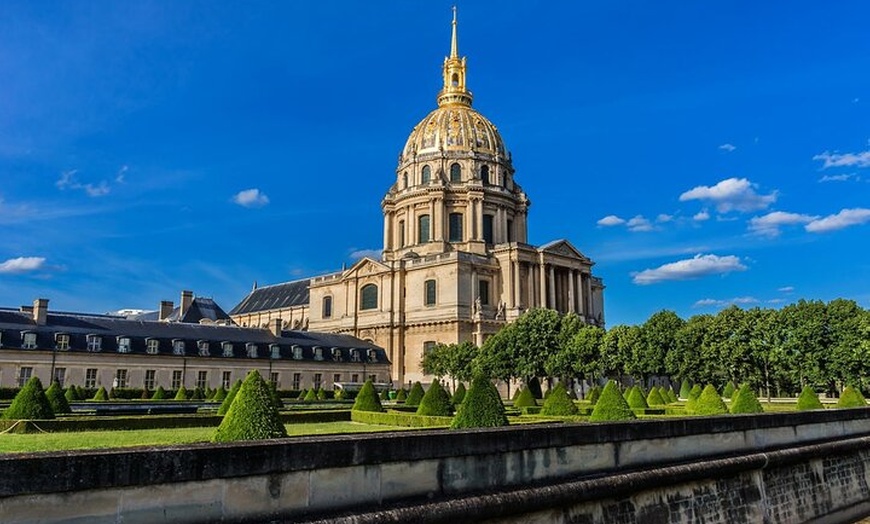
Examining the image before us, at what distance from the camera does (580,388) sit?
60.7 meters

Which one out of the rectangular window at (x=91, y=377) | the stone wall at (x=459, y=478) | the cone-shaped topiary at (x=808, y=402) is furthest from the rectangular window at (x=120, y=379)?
the stone wall at (x=459, y=478)

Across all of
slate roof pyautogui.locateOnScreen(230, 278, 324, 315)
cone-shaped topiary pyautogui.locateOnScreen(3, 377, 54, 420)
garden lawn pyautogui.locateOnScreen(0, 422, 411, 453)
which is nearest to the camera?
garden lawn pyautogui.locateOnScreen(0, 422, 411, 453)

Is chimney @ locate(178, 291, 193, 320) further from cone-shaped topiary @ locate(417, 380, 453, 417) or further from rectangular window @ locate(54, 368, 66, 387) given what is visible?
cone-shaped topiary @ locate(417, 380, 453, 417)

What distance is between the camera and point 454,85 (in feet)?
283

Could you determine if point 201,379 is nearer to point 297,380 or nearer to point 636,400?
point 297,380

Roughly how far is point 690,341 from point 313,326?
47693mm

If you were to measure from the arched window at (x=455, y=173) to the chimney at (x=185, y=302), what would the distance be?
30.2 metres

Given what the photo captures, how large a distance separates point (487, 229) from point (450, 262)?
10.7m

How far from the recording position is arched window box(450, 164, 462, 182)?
253 ft

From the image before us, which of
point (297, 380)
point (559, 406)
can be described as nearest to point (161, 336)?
point (297, 380)

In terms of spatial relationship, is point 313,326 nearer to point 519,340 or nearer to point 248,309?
point 248,309

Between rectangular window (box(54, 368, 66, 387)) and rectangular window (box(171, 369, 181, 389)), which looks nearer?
rectangular window (box(54, 368, 66, 387))

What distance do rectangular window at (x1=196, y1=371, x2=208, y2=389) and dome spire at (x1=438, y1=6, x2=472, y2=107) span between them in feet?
152

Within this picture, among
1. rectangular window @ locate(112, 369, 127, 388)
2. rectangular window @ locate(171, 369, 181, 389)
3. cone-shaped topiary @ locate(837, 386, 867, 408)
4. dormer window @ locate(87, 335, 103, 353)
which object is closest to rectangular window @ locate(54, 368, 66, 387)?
dormer window @ locate(87, 335, 103, 353)
